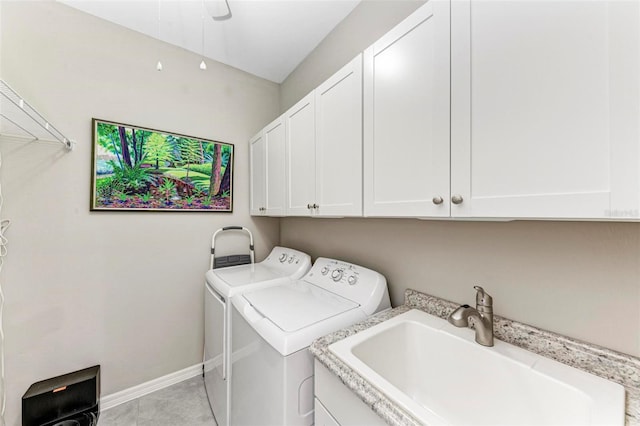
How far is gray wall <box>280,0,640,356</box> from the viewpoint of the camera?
744mm

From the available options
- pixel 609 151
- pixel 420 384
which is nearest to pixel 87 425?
pixel 420 384

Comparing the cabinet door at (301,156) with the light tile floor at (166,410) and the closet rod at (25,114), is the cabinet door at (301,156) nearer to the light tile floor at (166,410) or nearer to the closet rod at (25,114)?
the closet rod at (25,114)

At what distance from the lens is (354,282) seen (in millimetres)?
1410

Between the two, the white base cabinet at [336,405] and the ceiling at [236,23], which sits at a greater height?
the ceiling at [236,23]

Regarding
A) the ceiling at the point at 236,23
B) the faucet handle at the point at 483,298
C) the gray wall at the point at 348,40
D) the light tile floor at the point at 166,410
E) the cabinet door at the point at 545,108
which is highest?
the ceiling at the point at 236,23

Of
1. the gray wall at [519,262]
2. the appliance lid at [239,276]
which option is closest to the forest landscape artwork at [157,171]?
the appliance lid at [239,276]

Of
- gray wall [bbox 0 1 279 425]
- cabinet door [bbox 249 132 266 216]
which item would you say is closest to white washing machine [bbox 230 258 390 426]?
cabinet door [bbox 249 132 266 216]

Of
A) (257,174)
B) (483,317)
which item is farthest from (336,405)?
(257,174)

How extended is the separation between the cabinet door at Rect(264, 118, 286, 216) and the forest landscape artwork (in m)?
0.50

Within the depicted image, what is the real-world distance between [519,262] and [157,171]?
95.4 inches

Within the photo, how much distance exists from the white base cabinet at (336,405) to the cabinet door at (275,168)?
1171 millimetres

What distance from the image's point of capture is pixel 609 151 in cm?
54

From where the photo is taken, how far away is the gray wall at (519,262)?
2.44ft

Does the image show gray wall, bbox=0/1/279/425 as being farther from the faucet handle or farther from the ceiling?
the faucet handle
